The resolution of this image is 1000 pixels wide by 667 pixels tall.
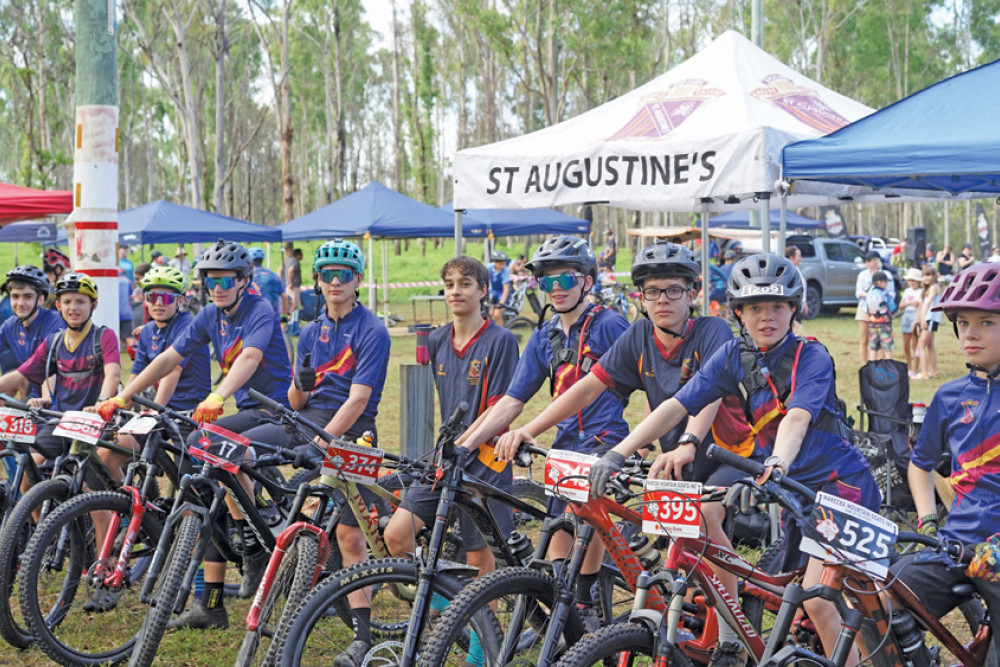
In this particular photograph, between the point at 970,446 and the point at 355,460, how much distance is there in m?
2.42

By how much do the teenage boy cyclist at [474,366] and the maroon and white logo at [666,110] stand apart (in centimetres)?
355

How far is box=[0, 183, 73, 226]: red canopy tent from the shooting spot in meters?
9.09

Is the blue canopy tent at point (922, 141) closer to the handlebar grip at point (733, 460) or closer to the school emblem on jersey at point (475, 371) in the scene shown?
the school emblem on jersey at point (475, 371)

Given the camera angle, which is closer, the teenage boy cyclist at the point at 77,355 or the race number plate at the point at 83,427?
the race number plate at the point at 83,427

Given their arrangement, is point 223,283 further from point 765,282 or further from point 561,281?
point 765,282

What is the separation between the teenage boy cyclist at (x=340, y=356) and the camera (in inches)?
220

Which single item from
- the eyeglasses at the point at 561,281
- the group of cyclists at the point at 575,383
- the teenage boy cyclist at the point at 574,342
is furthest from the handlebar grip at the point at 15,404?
the eyeglasses at the point at 561,281

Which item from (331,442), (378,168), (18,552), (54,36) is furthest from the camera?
(378,168)

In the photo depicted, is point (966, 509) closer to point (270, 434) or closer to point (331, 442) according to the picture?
point (331, 442)

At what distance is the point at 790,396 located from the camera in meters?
4.17

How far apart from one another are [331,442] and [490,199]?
4992 mm

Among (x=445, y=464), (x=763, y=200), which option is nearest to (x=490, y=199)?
(x=763, y=200)

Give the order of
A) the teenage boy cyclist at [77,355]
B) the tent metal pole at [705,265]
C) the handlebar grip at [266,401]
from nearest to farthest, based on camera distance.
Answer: the handlebar grip at [266,401]
the teenage boy cyclist at [77,355]
the tent metal pole at [705,265]

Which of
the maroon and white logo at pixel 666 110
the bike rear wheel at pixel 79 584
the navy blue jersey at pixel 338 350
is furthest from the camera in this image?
the maroon and white logo at pixel 666 110
